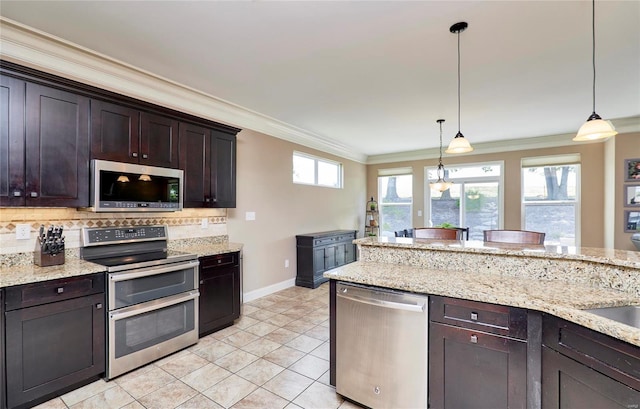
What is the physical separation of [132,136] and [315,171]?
11.5 ft

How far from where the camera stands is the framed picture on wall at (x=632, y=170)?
4402mm

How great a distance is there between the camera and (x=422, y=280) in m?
1.81

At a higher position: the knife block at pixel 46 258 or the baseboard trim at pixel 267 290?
the knife block at pixel 46 258

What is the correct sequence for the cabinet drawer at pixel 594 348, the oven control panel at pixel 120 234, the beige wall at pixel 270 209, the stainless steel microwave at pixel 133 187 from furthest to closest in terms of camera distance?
the beige wall at pixel 270 209 < the oven control panel at pixel 120 234 < the stainless steel microwave at pixel 133 187 < the cabinet drawer at pixel 594 348

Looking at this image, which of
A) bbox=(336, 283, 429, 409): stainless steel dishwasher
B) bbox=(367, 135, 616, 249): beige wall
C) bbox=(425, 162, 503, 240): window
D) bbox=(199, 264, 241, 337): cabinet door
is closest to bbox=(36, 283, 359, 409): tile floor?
bbox=(199, 264, 241, 337): cabinet door

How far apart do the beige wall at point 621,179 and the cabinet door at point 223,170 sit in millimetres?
5869

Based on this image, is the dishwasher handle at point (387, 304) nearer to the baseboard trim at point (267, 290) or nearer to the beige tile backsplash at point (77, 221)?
the beige tile backsplash at point (77, 221)

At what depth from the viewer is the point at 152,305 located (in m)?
2.43

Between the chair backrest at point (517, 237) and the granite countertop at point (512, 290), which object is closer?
the granite countertop at point (512, 290)

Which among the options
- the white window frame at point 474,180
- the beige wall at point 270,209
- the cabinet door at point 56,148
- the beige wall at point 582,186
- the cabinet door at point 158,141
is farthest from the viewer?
the white window frame at point 474,180

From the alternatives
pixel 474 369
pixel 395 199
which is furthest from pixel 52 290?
pixel 395 199

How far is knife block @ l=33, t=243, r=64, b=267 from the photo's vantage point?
7.07 feet

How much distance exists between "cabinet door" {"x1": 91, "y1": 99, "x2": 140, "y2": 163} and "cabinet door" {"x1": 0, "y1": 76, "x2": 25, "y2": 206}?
0.42 m

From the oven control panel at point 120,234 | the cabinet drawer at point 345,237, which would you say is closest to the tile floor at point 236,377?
the oven control panel at point 120,234
